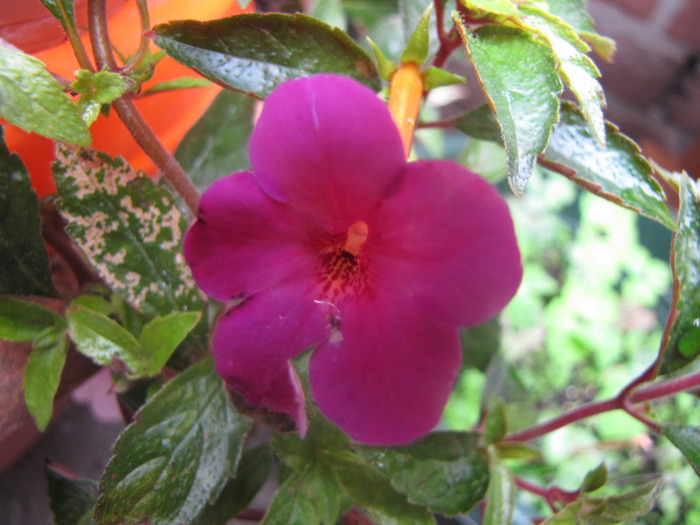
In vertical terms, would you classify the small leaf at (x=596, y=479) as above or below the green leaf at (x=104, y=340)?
below

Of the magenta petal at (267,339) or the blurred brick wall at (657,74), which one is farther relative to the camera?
the blurred brick wall at (657,74)

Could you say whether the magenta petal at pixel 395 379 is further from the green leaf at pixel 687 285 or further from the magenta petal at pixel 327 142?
the green leaf at pixel 687 285

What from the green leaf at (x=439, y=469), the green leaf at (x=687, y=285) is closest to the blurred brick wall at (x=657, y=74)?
the green leaf at (x=687, y=285)

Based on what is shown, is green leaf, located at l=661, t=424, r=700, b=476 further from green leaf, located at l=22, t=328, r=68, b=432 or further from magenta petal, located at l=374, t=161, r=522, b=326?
green leaf, located at l=22, t=328, r=68, b=432

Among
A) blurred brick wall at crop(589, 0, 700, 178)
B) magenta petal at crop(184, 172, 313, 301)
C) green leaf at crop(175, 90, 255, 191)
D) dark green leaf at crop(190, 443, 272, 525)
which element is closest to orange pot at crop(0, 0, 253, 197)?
green leaf at crop(175, 90, 255, 191)

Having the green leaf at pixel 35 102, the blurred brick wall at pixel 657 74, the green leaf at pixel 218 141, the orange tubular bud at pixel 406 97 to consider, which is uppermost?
the green leaf at pixel 35 102

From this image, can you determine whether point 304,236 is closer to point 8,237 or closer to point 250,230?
point 250,230

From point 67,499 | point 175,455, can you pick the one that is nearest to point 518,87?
point 175,455

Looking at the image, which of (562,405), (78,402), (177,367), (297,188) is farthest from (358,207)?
(562,405)
